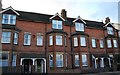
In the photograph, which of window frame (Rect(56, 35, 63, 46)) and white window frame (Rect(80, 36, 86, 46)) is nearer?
window frame (Rect(56, 35, 63, 46))

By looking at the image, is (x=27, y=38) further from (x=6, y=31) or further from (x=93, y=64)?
(x=93, y=64)

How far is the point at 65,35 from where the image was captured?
1121 inches

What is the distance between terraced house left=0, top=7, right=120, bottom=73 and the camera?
2409 cm

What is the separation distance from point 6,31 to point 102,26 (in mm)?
22050

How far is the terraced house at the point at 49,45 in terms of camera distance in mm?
24094

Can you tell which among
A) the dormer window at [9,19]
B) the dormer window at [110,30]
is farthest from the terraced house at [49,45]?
the dormer window at [110,30]

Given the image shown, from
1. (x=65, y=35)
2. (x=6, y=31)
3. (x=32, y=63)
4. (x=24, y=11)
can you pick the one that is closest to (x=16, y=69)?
(x=32, y=63)

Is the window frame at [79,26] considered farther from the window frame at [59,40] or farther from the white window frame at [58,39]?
the white window frame at [58,39]

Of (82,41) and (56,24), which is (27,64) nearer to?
(56,24)

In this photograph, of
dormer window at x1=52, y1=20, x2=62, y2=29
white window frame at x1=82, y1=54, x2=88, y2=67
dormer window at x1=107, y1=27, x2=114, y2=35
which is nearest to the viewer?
white window frame at x1=82, y1=54, x2=88, y2=67

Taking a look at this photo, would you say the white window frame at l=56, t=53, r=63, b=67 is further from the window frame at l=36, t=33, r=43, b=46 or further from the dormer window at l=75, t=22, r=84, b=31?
the dormer window at l=75, t=22, r=84, b=31

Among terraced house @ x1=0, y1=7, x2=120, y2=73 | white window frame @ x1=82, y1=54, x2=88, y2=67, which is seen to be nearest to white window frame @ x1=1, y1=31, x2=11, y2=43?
terraced house @ x1=0, y1=7, x2=120, y2=73

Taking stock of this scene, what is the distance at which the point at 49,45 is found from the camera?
2725 centimetres

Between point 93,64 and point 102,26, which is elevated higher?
point 102,26
